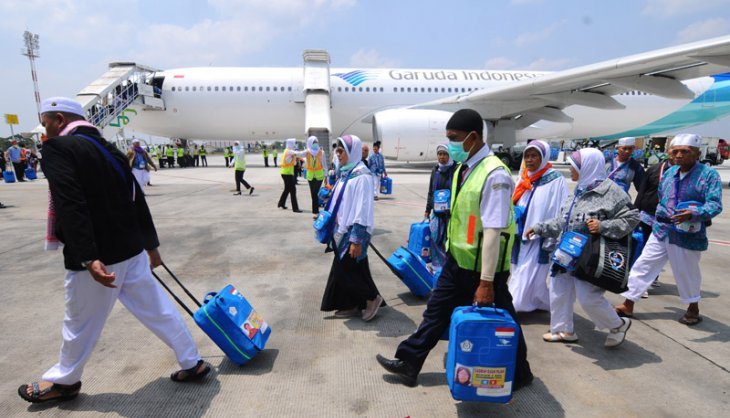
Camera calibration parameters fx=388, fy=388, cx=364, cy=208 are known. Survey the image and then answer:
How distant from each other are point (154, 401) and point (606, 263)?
319 centimetres

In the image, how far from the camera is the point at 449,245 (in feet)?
8.12

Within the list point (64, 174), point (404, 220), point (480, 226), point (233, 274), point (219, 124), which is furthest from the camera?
point (219, 124)

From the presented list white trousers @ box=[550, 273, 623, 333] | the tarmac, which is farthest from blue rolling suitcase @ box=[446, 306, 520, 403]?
white trousers @ box=[550, 273, 623, 333]

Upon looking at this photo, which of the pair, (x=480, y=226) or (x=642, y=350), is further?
(x=642, y=350)

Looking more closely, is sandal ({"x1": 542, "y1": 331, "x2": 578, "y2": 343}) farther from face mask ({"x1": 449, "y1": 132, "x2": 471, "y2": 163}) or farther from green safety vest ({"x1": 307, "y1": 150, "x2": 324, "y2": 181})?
green safety vest ({"x1": 307, "y1": 150, "x2": 324, "y2": 181})

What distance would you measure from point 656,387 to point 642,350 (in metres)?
0.58

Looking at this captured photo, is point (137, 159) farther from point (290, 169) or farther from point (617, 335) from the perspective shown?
point (617, 335)

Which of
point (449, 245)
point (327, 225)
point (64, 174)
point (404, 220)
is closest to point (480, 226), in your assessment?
point (449, 245)

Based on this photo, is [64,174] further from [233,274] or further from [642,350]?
[642,350]

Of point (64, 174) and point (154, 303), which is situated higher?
point (64, 174)

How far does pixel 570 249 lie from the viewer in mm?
2854

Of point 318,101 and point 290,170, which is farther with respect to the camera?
point 318,101

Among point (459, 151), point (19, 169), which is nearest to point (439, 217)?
point (459, 151)

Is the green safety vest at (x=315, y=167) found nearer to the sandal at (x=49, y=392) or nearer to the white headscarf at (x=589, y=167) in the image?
the white headscarf at (x=589, y=167)
